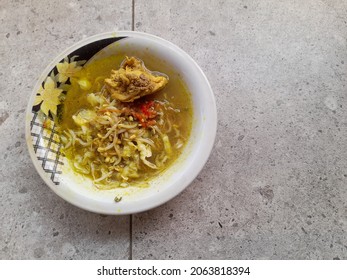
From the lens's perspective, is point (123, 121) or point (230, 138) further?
point (230, 138)

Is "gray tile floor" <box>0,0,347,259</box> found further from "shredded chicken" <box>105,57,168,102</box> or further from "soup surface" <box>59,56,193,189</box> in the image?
"shredded chicken" <box>105,57,168,102</box>

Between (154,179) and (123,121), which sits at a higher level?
(123,121)

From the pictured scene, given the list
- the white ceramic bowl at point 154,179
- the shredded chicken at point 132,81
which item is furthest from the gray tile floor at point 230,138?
the shredded chicken at point 132,81

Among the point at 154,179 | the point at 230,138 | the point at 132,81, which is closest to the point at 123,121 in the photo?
the point at 132,81

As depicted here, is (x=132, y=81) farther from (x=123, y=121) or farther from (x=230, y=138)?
(x=230, y=138)

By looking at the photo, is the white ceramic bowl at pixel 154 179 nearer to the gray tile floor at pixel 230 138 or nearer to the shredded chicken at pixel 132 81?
the shredded chicken at pixel 132 81

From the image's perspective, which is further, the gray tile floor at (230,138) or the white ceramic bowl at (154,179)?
the gray tile floor at (230,138)

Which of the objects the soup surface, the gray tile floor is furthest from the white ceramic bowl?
the gray tile floor

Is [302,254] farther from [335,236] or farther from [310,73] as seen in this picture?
[310,73]
